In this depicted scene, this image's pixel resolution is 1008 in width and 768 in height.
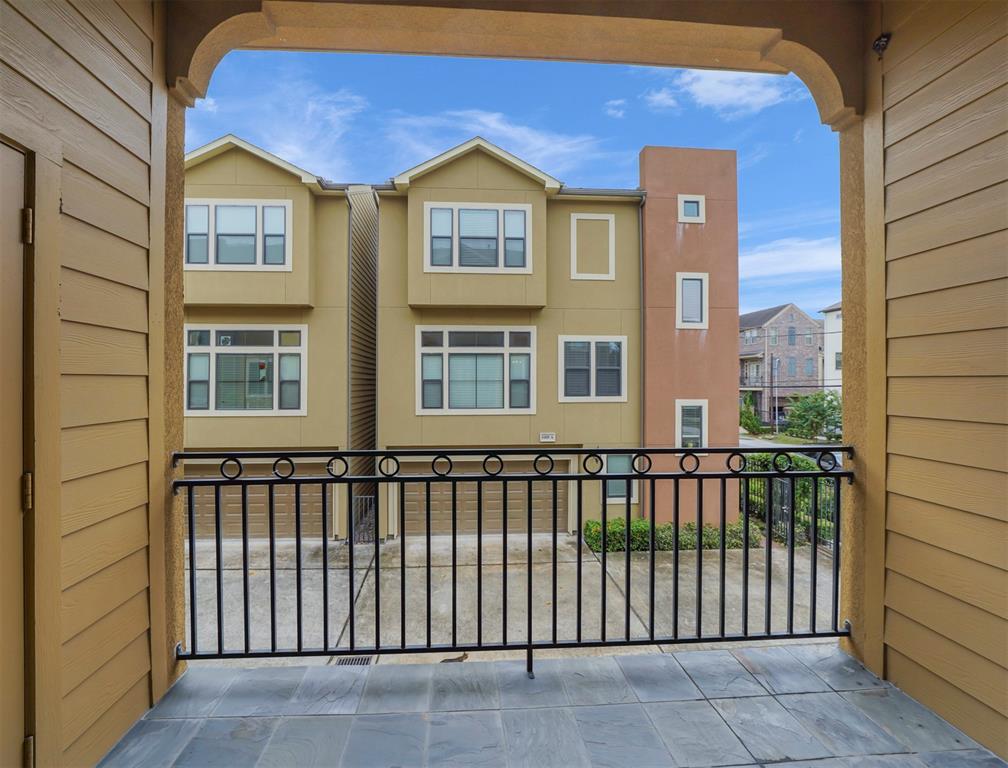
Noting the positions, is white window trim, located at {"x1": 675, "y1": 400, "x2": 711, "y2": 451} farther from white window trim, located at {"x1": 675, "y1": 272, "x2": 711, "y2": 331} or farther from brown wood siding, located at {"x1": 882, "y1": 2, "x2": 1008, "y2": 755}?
brown wood siding, located at {"x1": 882, "y1": 2, "x2": 1008, "y2": 755}

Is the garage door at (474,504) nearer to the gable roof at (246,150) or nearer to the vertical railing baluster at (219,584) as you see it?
the gable roof at (246,150)

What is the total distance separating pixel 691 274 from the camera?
7.24 metres

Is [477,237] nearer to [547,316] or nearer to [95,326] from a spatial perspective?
[547,316]

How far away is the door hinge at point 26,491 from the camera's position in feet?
3.52

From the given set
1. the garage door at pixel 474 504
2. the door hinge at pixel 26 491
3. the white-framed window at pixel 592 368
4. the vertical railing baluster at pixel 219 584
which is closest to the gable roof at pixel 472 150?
the white-framed window at pixel 592 368

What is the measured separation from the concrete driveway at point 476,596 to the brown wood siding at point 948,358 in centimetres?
208

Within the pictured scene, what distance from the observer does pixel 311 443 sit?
22.1 ft

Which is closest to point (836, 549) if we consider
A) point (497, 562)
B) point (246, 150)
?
point (497, 562)

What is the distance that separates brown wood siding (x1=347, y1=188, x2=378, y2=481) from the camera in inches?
276

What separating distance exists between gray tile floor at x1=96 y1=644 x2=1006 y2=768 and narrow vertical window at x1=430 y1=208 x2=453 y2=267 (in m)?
5.90

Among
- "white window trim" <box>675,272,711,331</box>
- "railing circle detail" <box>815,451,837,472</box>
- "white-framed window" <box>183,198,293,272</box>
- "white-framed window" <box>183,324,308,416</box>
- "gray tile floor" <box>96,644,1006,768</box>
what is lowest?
"gray tile floor" <box>96,644,1006,768</box>

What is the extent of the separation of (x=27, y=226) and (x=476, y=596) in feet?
13.2

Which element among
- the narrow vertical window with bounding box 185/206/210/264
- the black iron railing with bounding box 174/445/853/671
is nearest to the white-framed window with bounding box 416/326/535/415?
the black iron railing with bounding box 174/445/853/671

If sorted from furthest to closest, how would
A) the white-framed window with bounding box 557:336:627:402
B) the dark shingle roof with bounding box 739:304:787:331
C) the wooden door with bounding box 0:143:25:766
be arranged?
the dark shingle roof with bounding box 739:304:787:331
the white-framed window with bounding box 557:336:627:402
the wooden door with bounding box 0:143:25:766
